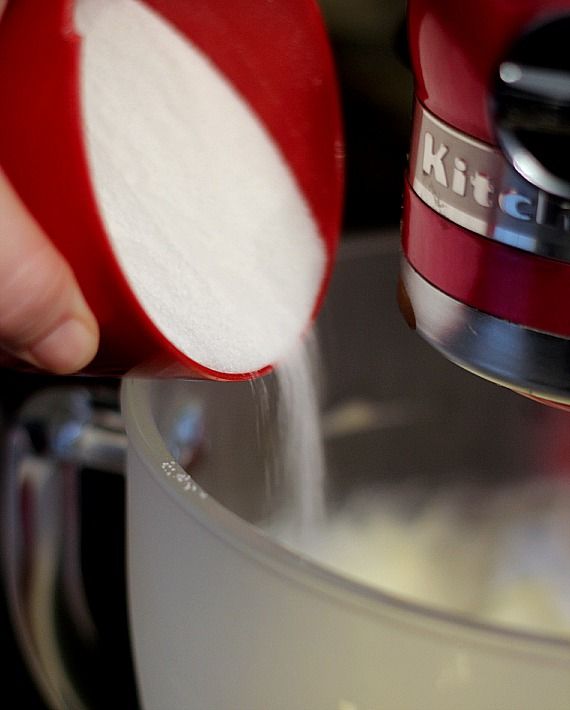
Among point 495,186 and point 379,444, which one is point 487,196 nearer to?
point 495,186

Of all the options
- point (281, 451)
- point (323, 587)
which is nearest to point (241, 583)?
point (323, 587)

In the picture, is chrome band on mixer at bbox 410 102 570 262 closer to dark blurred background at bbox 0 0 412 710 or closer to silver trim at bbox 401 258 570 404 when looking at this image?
silver trim at bbox 401 258 570 404

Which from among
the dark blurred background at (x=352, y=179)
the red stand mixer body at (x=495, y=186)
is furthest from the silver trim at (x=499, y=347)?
the dark blurred background at (x=352, y=179)

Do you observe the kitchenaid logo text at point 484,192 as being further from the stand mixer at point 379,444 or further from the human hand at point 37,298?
the human hand at point 37,298

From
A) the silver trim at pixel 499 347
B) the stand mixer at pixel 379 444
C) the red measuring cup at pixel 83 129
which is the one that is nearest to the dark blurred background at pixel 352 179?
the stand mixer at pixel 379 444

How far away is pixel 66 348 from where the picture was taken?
32cm

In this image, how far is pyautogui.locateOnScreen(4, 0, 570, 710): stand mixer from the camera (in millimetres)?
282

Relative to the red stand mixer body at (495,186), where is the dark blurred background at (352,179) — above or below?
below

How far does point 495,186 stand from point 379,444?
0.86 ft

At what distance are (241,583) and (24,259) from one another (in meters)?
0.12

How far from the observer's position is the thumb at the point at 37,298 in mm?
299

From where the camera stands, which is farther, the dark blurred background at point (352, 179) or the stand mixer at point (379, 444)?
the dark blurred background at point (352, 179)

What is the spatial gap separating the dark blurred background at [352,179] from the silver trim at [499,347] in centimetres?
24

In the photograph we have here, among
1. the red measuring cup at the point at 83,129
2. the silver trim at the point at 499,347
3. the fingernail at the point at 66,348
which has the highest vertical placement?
the red measuring cup at the point at 83,129
